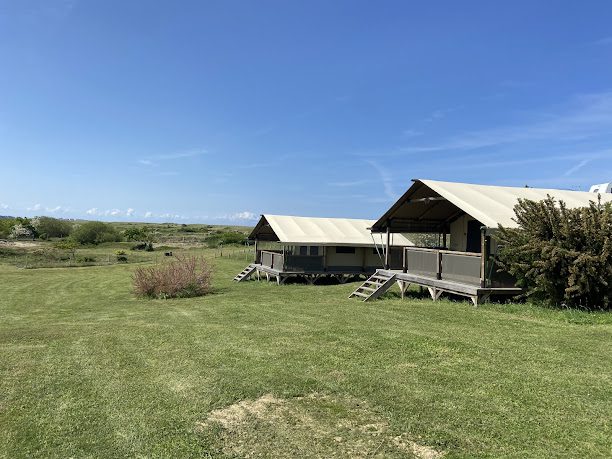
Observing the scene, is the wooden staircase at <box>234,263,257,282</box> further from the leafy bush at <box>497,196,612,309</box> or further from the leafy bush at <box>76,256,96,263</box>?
the leafy bush at <box>76,256,96,263</box>

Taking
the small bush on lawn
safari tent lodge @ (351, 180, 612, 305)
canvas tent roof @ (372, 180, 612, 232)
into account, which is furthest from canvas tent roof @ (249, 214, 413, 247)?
the small bush on lawn

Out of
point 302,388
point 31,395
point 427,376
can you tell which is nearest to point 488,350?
point 427,376

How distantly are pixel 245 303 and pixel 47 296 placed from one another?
12392mm

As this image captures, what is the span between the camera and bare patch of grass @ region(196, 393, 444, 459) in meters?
4.90

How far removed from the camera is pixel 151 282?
67.4ft

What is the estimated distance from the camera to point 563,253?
12.5 m

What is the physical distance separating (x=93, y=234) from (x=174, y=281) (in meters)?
71.3

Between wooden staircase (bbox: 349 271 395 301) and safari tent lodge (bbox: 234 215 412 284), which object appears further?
safari tent lodge (bbox: 234 215 412 284)

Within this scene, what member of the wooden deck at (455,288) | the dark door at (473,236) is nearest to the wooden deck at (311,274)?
the wooden deck at (455,288)

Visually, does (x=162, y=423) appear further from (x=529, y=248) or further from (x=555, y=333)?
(x=529, y=248)

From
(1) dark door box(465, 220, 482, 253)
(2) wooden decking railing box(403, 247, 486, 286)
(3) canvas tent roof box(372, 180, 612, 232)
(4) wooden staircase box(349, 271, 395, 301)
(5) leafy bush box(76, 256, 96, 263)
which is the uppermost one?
(3) canvas tent roof box(372, 180, 612, 232)

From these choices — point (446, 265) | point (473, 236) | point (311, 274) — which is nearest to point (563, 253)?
point (446, 265)

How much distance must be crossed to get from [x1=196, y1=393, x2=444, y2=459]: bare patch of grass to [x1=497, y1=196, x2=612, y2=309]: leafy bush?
8880mm

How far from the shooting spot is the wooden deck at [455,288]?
14.6 metres
